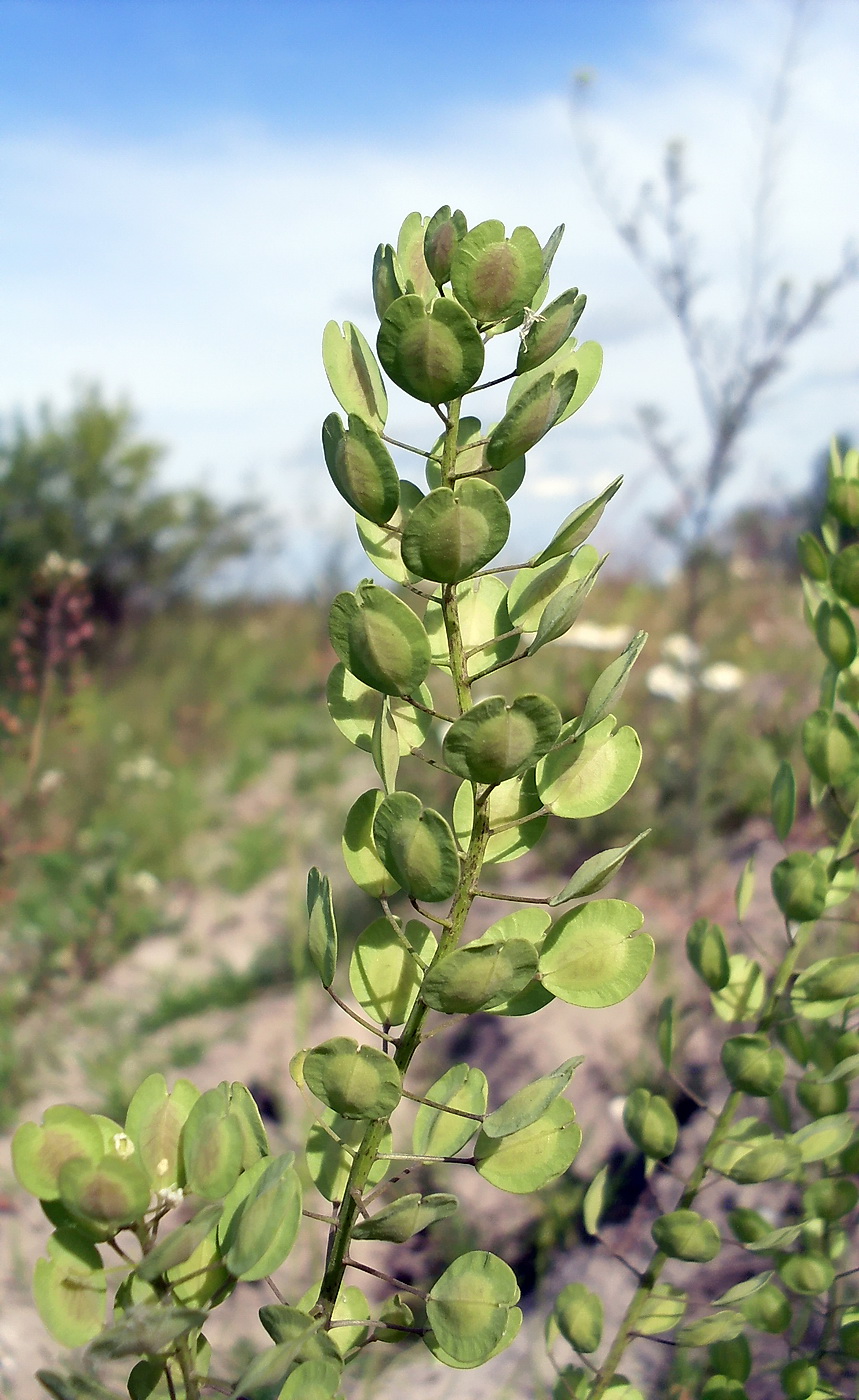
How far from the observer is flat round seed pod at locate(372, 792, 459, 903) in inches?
20.1

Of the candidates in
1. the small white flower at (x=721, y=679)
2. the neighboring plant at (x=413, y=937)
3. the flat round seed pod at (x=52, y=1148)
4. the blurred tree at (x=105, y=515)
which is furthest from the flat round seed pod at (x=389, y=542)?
the blurred tree at (x=105, y=515)

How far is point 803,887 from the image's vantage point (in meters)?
0.76

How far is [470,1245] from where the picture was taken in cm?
208

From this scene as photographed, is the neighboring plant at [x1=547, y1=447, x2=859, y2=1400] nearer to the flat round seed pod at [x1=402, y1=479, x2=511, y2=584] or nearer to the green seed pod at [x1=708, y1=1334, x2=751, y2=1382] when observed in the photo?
the green seed pod at [x1=708, y1=1334, x2=751, y2=1382]

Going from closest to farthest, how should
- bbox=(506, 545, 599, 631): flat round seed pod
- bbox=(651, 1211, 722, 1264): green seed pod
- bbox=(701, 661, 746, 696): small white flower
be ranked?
bbox=(506, 545, 599, 631): flat round seed pod < bbox=(651, 1211, 722, 1264): green seed pod < bbox=(701, 661, 746, 696): small white flower

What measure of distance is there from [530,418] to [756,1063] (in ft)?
1.58

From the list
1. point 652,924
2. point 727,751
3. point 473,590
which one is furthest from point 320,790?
point 473,590

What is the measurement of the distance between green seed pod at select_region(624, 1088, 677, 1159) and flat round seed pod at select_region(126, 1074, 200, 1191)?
0.38 metres

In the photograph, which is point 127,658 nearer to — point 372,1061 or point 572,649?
point 572,649

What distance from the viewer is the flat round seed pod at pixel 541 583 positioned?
573 millimetres

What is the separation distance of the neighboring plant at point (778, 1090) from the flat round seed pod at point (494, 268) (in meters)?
0.38

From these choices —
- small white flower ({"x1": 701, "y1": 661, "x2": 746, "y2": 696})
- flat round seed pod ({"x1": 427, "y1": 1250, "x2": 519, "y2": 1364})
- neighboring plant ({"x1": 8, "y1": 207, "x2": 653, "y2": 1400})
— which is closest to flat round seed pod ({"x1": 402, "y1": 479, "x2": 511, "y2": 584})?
neighboring plant ({"x1": 8, "y1": 207, "x2": 653, "y2": 1400})

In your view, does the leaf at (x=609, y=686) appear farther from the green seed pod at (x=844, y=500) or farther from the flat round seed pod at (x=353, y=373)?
the green seed pod at (x=844, y=500)

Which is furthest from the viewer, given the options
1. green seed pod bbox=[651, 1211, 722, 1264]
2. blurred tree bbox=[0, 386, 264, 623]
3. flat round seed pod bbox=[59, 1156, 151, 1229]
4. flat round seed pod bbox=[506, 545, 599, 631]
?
blurred tree bbox=[0, 386, 264, 623]
